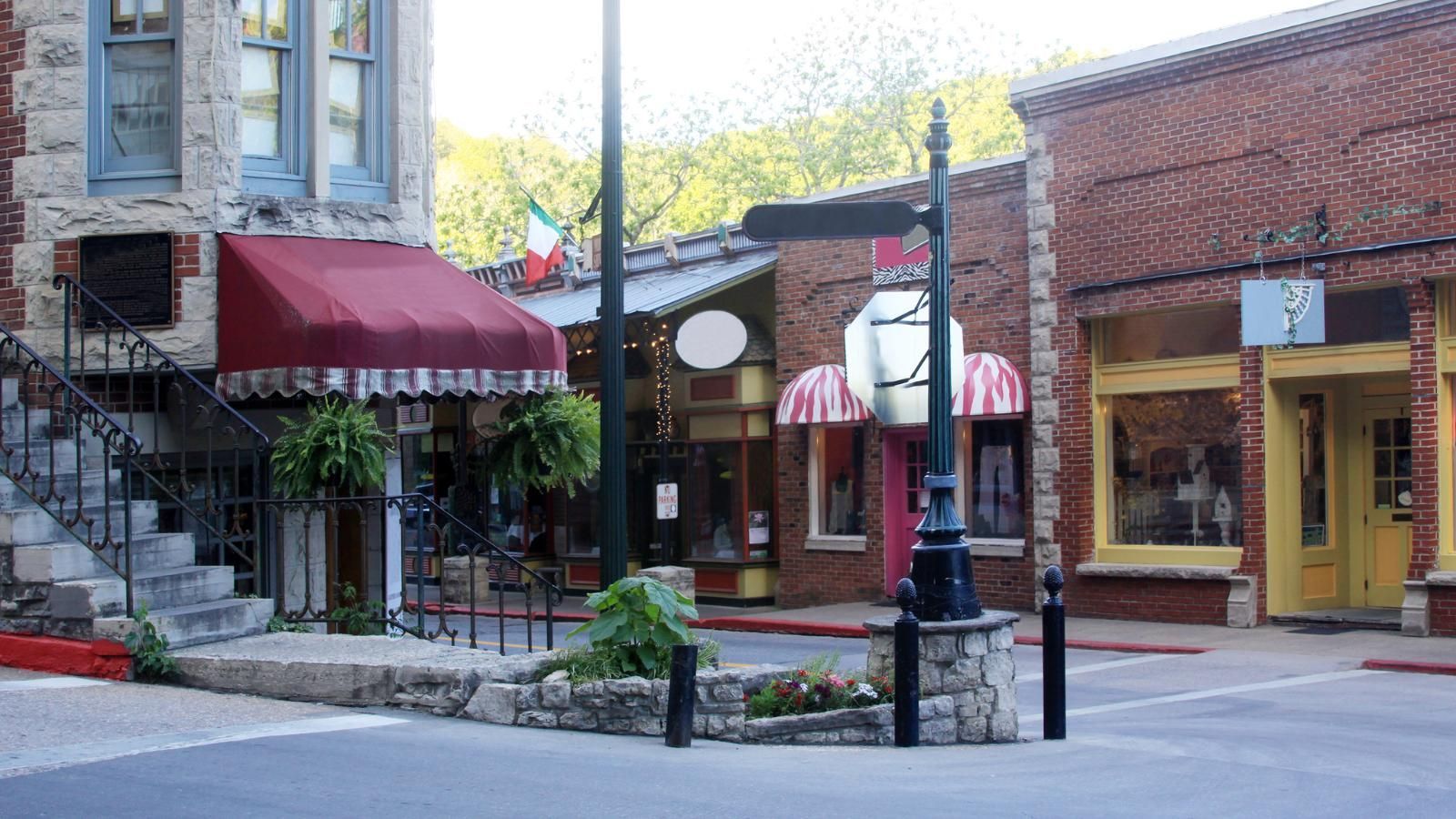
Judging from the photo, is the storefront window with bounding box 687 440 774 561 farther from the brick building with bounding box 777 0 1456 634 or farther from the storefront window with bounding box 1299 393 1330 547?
the storefront window with bounding box 1299 393 1330 547

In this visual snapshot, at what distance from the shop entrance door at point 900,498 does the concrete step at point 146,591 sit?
1179cm

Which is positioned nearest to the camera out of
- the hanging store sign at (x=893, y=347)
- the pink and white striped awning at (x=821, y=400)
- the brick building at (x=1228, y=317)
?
the hanging store sign at (x=893, y=347)

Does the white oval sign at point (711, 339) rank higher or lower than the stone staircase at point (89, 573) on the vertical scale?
higher

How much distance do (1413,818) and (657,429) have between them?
16783 millimetres

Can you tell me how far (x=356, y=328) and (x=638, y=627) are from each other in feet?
11.0

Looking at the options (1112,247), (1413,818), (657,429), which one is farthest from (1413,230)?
(657,429)

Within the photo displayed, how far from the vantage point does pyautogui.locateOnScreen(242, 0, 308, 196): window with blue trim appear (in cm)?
1173

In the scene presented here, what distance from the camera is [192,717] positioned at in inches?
333

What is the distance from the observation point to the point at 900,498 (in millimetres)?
20984

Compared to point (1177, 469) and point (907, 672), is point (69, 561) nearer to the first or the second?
point (907, 672)

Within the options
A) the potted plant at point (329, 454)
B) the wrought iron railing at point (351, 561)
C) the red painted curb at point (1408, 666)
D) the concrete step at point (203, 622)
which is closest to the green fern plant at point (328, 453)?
the potted plant at point (329, 454)

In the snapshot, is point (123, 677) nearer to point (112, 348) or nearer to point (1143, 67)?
point (112, 348)

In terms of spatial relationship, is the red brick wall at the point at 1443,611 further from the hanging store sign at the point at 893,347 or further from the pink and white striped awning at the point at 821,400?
the pink and white striped awning at the point at 821,400

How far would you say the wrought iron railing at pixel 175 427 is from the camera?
35.4 ft
